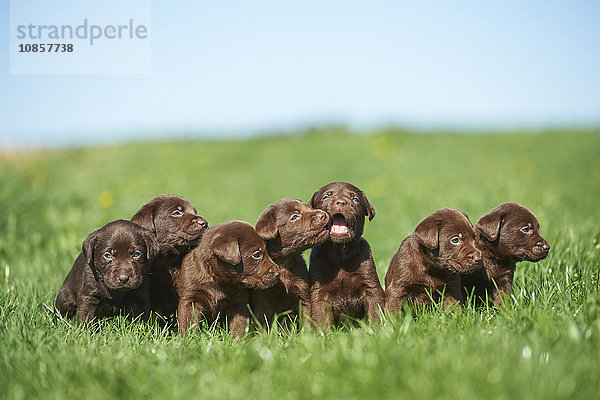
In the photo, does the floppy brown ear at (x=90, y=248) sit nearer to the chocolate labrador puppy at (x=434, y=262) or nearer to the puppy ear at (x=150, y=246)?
the puppy ear at (x=150, y=246)

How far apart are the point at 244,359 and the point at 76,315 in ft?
6.53

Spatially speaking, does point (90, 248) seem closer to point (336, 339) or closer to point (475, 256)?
point (336, 339)

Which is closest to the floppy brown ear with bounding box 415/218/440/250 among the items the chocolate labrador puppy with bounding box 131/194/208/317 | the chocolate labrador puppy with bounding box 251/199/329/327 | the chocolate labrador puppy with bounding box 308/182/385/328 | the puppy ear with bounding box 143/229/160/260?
the chocolate labrador puppy with bounding box 308/182/385/328

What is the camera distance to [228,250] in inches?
169

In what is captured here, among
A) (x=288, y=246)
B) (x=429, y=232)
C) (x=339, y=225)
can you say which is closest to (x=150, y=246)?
(x=288, y=246)

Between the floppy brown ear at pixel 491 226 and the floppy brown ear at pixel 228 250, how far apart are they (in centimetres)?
212

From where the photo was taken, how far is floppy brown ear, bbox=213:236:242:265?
4258mm

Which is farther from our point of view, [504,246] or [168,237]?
[168,237]

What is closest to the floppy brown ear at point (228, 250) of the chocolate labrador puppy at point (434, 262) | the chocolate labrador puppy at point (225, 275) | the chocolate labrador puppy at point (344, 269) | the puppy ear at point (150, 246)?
the chocolate labrador puppy at point (225, 275)

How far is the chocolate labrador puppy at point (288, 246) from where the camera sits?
445cm

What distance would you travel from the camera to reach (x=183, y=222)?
4.84 meters

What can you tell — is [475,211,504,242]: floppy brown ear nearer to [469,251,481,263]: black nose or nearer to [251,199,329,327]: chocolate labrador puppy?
[469,251,481,263]: black nose

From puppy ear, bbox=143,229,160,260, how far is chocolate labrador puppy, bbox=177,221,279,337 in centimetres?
34

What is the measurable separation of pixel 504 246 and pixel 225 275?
7.91 feet
